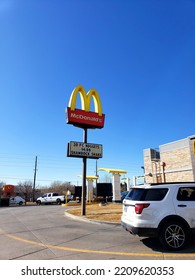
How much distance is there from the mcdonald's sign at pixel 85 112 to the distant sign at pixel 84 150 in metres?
1.38

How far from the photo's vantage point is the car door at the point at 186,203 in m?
6.34

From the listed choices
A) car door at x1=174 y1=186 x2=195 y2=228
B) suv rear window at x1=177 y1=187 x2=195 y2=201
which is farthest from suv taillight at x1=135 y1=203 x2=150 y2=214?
suv rear window at x1=177 y1=187 x2=195 y2=201

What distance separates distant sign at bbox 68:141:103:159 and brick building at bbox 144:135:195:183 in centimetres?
938

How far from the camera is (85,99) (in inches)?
650

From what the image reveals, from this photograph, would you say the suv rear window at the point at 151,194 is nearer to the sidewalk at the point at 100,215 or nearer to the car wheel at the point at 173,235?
the car wheel at the point at 173,235

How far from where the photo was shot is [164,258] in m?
5.56

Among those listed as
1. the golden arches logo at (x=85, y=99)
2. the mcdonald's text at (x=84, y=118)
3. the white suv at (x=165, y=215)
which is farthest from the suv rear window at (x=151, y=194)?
the golden arches logo at (x=85, y=99)

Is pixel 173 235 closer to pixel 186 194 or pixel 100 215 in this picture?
pixel 186 194

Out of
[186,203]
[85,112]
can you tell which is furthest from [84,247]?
[85,112]

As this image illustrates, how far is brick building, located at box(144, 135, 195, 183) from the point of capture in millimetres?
22489

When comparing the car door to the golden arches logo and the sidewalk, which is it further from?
the golden arches logo
